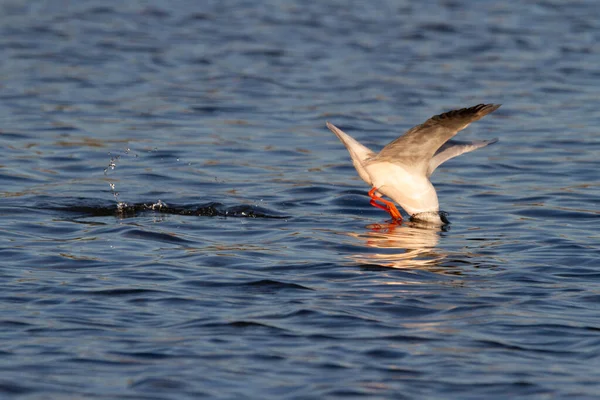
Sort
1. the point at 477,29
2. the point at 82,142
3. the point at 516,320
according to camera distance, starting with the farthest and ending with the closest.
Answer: the point at 477,29 → the point at 82,142 → the point at 516,320

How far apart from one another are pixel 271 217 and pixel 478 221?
2.02 m

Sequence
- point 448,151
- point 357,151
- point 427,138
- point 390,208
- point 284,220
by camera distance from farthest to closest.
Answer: point 448,151 → point 390,208 → point 284,220 → point 357,151 → point 427,138

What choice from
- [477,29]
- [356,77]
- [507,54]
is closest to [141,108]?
[356,77]

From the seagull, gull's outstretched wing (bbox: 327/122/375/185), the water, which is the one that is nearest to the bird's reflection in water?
the water

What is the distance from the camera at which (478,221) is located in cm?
1041

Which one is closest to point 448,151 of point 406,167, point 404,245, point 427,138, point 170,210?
point 406,167

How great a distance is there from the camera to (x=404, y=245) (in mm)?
9430

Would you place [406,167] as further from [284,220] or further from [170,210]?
[170,210]

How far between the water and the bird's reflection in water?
40 mm

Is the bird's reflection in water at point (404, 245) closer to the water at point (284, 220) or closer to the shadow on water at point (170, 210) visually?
the water at point (284, 220)

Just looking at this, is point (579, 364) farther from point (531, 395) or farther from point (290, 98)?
point (290, 98)

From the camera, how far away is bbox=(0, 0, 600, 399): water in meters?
6.25

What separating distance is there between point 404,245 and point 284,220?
138cm

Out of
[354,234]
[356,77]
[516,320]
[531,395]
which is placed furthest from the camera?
[356,77]
